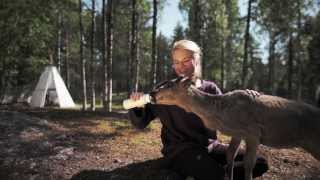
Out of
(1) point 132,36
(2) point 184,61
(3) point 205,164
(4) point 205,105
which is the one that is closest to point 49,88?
(1) point 132,36

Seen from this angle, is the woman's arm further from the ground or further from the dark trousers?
the ground

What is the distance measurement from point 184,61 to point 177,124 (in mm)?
890

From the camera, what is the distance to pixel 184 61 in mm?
5516

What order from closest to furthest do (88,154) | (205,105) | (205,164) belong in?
(205,105) < (205,164) < (88,154)

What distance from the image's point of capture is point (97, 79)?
82.8 meters

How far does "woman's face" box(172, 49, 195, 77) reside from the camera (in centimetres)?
548

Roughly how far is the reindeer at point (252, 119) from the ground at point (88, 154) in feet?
5.46

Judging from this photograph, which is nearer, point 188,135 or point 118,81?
point 188,135

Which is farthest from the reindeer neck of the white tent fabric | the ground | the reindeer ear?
the white tent fabric

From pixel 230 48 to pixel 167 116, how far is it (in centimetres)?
5791

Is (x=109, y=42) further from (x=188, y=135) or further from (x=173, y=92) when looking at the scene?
(x=173, y=92)

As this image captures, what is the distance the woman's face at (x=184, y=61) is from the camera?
5480 mm

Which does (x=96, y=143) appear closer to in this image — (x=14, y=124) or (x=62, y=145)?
(x=62, y=145)

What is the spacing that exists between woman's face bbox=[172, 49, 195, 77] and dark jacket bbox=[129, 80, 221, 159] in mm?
336
